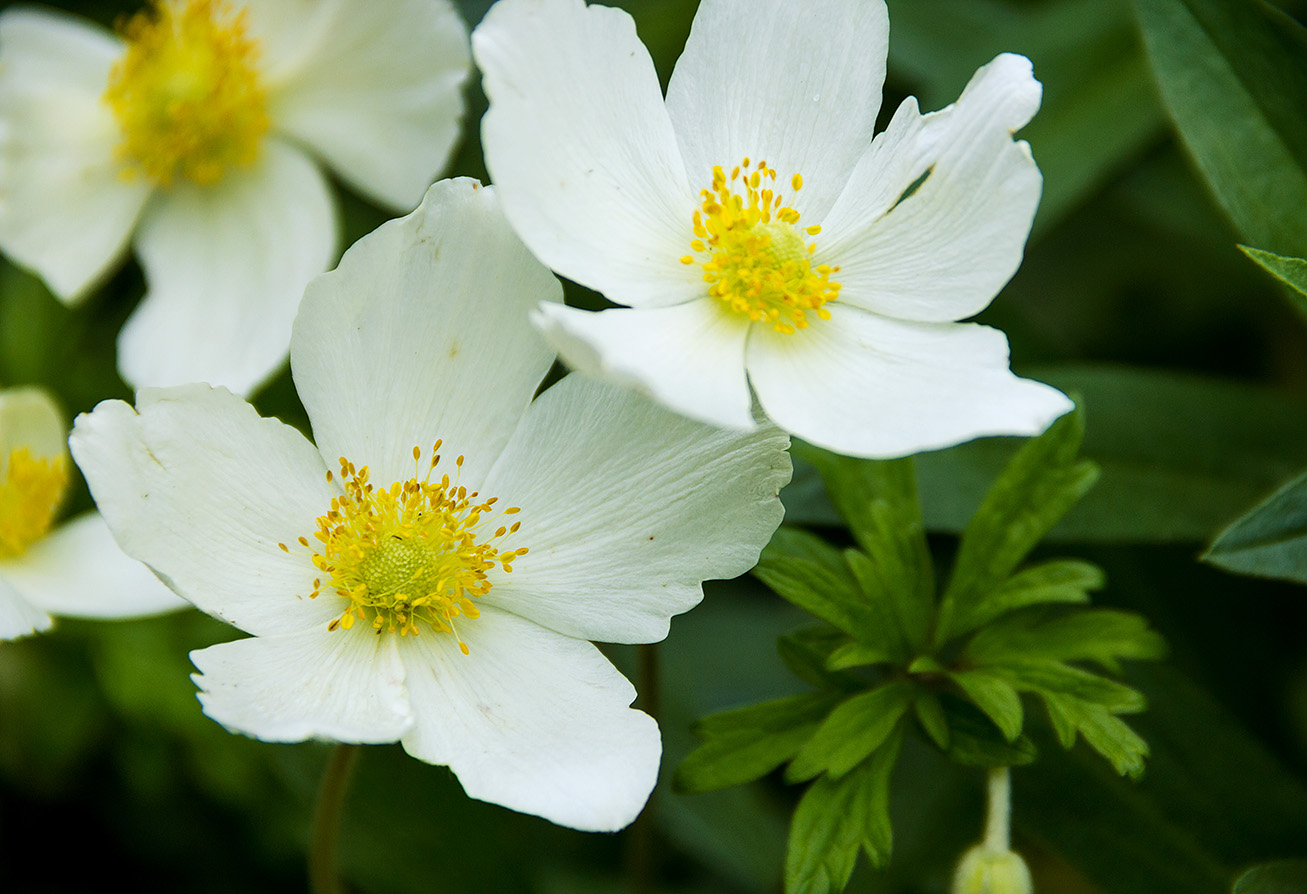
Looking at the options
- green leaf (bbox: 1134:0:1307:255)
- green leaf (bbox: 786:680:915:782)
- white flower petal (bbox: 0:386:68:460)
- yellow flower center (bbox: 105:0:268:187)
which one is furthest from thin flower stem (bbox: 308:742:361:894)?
green leaf (bbox: 1134:0:1307:255)

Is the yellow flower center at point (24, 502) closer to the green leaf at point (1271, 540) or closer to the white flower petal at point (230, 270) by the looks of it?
the white flower petal at point (230, 270)

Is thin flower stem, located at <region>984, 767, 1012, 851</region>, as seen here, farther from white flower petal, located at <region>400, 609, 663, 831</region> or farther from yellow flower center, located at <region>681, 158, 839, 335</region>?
yellow flower center, located at <region>681, 158, 839, 335</region>

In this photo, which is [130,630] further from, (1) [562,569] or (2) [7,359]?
(1) [562,569]

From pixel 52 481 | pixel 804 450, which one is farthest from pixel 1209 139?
pixel 52 481

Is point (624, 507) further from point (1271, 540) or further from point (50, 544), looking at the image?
point (50, 544)

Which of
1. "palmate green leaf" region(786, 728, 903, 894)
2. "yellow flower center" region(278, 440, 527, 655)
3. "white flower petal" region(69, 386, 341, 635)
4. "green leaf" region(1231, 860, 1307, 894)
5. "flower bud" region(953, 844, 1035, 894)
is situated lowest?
"green leaf" region(1231, 860, 1307, 894)

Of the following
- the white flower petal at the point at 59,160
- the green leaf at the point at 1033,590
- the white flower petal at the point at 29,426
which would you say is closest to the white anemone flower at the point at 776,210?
the green leaf at the point at 1033,590
